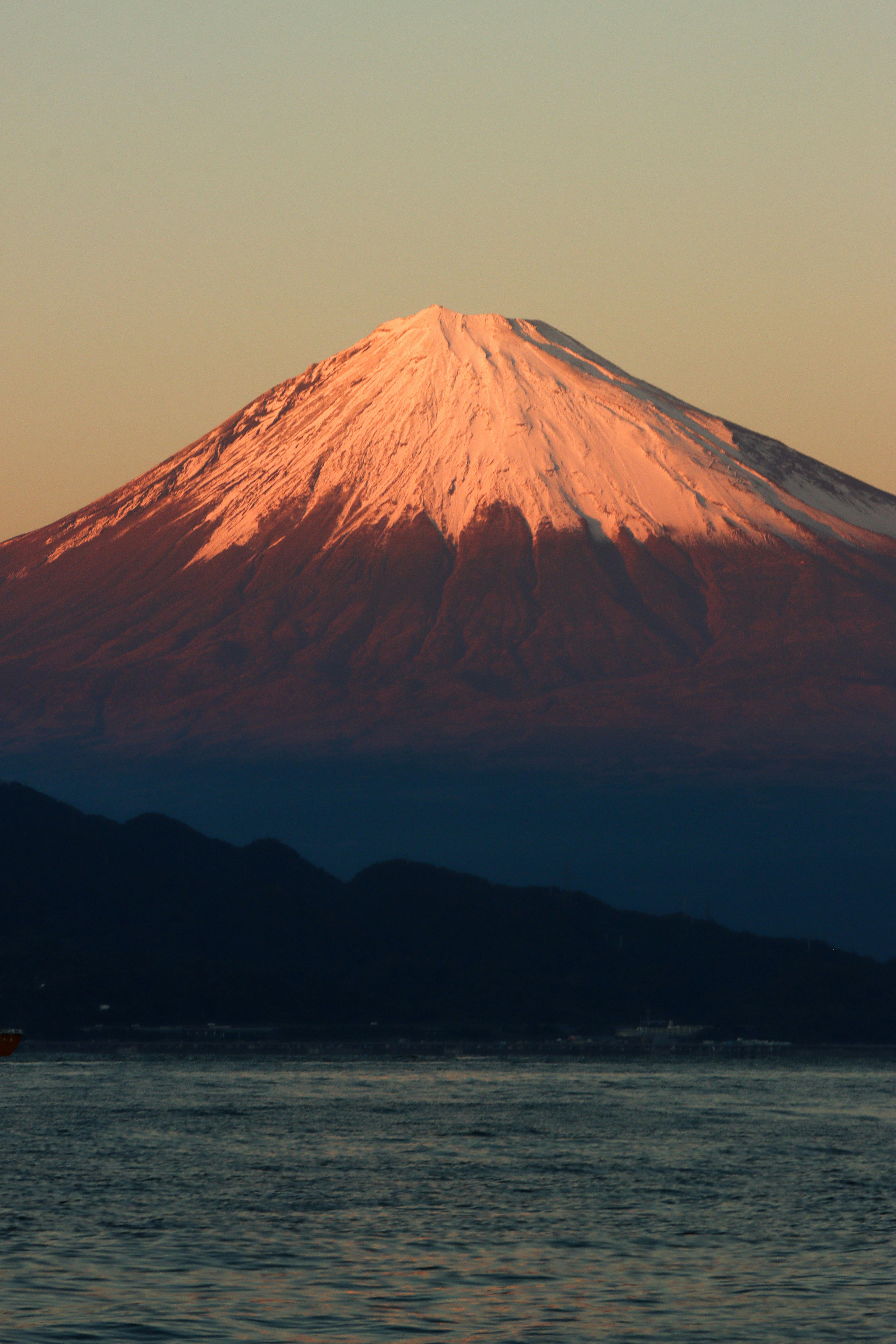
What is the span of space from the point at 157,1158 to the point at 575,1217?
24.6m

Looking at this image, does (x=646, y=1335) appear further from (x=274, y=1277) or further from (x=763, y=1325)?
(x=274, y=1277)

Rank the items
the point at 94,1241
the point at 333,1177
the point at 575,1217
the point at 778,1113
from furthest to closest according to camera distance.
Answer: the point at 778,1113 < the point at 333,1177 < the point at 575,1217 < the point at 94,1241

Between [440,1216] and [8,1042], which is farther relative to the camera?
[8,1042]

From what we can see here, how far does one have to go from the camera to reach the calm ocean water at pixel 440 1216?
146ft

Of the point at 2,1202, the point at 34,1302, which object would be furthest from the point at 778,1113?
the point at 34,1302

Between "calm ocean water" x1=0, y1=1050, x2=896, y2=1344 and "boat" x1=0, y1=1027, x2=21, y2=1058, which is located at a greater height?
"boat" x1=0, y1=1027, x2=21, y2=1058

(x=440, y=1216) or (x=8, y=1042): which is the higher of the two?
(x=8, y=1042)

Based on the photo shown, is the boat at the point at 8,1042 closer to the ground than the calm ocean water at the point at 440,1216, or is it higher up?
higher up

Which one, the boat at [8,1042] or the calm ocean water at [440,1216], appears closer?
the calm ocean water at [440,1216]

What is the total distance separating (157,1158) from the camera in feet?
269

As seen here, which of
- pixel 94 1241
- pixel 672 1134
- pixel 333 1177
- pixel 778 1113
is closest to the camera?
pixel 94 1241

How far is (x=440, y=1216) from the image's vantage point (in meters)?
63.8

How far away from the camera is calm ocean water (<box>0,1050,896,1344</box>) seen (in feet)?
146

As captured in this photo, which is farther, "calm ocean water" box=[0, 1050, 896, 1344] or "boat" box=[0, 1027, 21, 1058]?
"boat" box=[0, 1027, 21, 1058]
